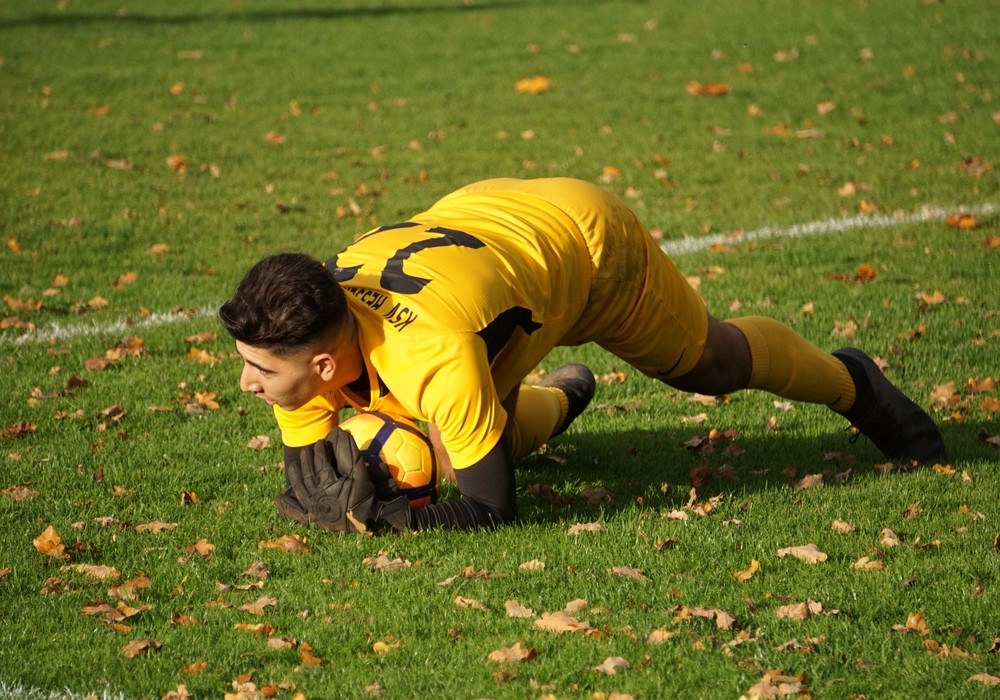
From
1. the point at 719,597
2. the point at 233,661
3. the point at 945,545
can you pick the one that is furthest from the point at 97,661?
the point at 945,545

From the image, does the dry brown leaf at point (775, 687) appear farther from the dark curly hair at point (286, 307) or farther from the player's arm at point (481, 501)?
the dark curly hair at point (286, 307)

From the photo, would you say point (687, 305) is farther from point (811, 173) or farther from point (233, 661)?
point (811, 173)

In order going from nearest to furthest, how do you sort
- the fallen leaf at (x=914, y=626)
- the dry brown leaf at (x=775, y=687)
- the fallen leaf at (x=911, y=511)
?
1. the dry brown leaf at (x=775, y=687)
2. the fallen leaf at (x=914, y=626)
3. the fallen leaf at (x=911, y=511)

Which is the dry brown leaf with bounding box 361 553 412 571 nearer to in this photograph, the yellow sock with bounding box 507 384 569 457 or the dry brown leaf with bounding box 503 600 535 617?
the dry brown leaf with bounding box 503 600 535 617

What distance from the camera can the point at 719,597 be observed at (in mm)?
4477

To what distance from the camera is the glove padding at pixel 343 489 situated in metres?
4.86

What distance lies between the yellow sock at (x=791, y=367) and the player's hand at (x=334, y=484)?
76.1 inches

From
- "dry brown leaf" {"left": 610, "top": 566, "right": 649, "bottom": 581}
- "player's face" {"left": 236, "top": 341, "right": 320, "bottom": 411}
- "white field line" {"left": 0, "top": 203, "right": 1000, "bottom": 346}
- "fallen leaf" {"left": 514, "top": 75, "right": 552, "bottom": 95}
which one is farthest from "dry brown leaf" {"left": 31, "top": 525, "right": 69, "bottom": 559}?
"fallen leaf" {"left": 514, "top": 75, "right": 552, "bottom": 95}

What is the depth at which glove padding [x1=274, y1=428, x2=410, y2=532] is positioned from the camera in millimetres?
4855

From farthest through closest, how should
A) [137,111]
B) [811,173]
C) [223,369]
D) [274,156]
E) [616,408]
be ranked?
[137,111], [274,156], [811,173], [223,369], [616,408]

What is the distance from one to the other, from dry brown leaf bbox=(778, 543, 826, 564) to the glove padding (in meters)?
1.62

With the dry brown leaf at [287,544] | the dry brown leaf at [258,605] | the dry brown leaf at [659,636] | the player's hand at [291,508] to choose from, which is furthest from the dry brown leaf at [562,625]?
the player's hand at [291,508]

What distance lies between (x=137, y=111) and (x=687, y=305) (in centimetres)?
1078

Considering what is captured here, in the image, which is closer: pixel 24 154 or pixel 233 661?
pixel 233 661
